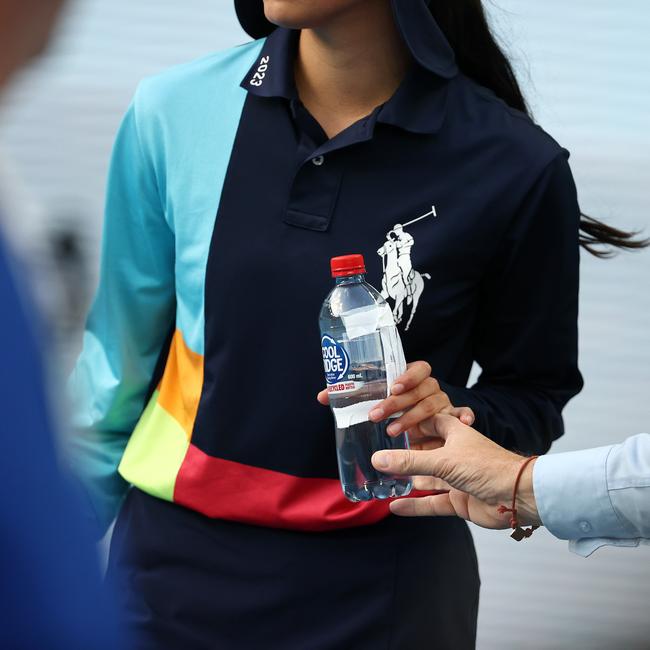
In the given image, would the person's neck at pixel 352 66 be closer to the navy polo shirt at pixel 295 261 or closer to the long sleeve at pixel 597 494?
the navy polo shirt at pixel 295 261

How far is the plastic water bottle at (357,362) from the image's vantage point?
1766mm

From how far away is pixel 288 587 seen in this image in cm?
199

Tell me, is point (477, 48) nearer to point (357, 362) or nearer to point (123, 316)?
point (357, 362)

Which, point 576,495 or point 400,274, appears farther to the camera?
point 400,274

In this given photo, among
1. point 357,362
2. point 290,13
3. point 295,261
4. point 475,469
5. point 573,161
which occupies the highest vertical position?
point 290,13

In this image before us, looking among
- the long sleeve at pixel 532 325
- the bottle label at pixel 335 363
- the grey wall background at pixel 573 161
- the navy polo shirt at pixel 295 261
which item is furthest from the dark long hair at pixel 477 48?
the grey wall background at pixel 573 161

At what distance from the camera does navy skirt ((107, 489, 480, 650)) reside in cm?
200

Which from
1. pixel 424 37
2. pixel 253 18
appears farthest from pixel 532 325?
pixel 253 18

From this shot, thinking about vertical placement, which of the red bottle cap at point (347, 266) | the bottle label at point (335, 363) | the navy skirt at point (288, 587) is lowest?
the navy skirt at point (288, 587)

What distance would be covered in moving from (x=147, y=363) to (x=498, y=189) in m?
0.69

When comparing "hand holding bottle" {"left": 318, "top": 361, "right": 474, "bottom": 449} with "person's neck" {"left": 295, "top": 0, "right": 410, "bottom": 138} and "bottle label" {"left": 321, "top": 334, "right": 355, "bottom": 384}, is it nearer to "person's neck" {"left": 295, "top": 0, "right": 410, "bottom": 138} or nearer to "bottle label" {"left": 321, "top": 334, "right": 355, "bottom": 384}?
"bottle label" {"left": 321, "top": 334, "right": 355, "bottom": 384}

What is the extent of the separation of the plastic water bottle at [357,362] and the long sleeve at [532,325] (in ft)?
0.58

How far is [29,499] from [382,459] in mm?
956

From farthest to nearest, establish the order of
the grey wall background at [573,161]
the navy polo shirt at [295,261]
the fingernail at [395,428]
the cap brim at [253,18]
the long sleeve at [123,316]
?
the grey wall background at [573,161]
the cap brim at [253,18]
the long sleeve at [123,316]
the navy polo shirt at [295,261]
the fingernail at [395,428]
